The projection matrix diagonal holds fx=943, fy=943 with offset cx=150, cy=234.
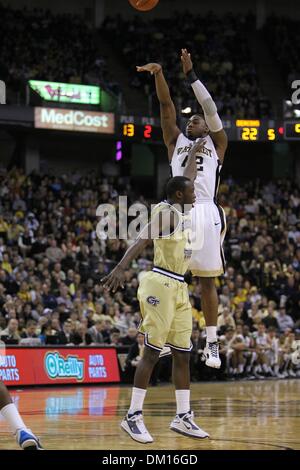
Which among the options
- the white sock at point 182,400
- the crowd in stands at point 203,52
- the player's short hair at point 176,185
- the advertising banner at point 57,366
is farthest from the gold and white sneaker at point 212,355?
the crowd in stands at point 203,52

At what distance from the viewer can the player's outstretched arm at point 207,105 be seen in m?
9.29

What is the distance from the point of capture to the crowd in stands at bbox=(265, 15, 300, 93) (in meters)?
A: 33.6

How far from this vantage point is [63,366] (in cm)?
1769

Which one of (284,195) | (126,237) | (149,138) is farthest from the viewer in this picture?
(284,195)

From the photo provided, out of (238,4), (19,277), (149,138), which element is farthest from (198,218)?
(238,4)

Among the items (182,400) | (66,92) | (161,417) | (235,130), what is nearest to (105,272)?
(66,92)

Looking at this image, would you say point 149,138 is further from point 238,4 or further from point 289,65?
point 238,4

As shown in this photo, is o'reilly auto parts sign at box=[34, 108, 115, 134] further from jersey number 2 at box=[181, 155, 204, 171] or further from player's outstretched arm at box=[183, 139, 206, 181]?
player's outstretched arm at box=[183, 139, 206, 181]

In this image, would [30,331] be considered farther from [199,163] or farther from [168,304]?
[168,304]

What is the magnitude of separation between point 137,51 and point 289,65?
5606 mm
